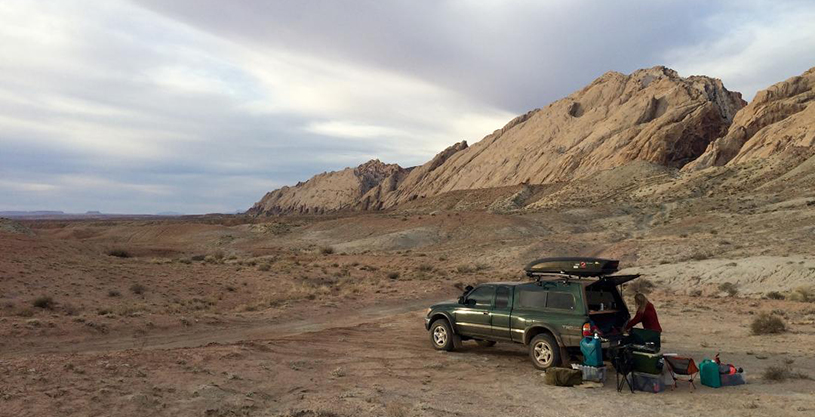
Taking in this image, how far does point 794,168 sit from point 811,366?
53.9 m

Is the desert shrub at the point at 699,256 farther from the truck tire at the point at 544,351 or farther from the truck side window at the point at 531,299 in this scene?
the truck tire at the point at 544,351

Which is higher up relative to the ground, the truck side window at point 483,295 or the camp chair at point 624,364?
the truck side window at point 483,295

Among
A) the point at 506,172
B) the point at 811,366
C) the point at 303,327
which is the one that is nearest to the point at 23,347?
the point at 303,327

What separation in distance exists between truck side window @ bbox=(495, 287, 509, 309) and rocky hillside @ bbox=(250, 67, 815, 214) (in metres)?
50.0

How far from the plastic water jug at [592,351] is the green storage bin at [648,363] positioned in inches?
24.6

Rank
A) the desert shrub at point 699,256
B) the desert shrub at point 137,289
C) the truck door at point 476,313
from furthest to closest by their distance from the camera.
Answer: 1. the desert shrub at point 699,256
2. the desert shrub at point 137,289
3. the truck door at point 476,313

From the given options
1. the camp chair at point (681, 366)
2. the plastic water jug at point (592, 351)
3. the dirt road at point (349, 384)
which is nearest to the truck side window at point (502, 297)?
the dirt road at point (349, 384)

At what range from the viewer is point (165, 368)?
10.3 m

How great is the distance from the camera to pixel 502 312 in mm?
12164

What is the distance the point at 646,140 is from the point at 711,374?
7693 centimetres

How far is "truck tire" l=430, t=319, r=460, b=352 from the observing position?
1317cm

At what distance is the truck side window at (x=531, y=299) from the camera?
1158cm

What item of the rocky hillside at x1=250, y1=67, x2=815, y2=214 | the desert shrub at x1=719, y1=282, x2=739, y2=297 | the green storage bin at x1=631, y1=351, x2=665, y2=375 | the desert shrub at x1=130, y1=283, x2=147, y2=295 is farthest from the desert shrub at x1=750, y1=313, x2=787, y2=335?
the rocky hillside at x1=250, y1=67, x2=815, y2=214

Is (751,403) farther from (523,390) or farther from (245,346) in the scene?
(245,346)
